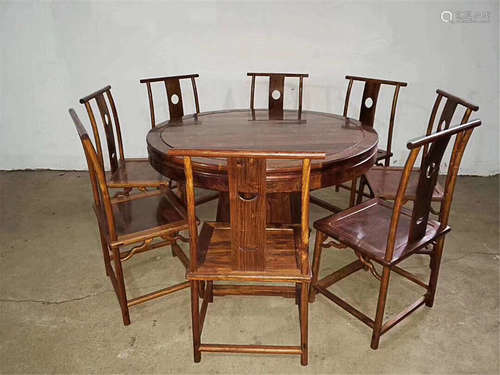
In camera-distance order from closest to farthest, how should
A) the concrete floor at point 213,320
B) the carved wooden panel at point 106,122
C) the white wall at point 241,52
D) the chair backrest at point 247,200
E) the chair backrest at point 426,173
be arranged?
the chair backrest at point 247,200 → the chair backrest at point 426,173 → the concrete floor at point 213,320 → the carved wooden panel at point 106,122 → the white wall at point 241,52

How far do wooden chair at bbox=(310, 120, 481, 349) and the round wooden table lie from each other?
0.23 m

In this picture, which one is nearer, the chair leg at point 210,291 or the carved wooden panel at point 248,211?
the carved wooden panel at point 248,211

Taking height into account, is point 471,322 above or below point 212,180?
below

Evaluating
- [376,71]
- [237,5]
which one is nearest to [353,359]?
[376,71]

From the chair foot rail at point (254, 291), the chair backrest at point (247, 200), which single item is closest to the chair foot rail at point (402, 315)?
the chair foot rail at point (254, 291)

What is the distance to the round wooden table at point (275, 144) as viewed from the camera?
64.2 inches

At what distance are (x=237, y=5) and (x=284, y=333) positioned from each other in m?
2.64

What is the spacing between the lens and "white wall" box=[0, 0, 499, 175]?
3.29 meters

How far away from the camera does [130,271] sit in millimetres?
2338

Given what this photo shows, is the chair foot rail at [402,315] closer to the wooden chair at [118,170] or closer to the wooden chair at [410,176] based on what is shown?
the wooden chair at [410,176]

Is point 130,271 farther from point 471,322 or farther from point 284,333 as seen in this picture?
point 471,322

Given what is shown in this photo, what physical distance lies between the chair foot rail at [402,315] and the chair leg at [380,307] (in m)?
0.03

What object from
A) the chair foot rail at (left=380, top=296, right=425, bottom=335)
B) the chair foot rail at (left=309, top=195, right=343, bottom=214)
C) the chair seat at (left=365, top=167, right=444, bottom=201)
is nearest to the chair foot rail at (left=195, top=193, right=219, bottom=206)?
the chair foot rail at (left=309, top=195, right=343, bottom=214)

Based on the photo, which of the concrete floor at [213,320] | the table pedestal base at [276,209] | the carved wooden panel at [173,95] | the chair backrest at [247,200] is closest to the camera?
the chair backrest at [247,200]
